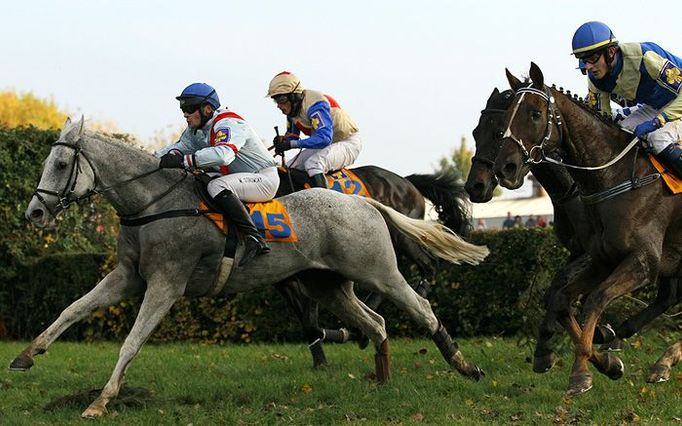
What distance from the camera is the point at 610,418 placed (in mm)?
7223

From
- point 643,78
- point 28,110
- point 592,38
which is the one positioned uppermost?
point 592,38

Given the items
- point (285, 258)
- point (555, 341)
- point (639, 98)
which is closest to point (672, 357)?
point (555, 341)

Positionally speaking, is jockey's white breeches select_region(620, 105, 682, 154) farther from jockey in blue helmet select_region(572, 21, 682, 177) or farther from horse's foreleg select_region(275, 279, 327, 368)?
horse's foreleg select_region(275, 279, 327, 368)

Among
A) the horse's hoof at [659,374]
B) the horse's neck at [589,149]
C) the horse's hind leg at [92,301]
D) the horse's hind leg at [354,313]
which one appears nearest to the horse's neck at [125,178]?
the horse's hind leg at [92,301]

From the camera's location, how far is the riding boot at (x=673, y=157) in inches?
311

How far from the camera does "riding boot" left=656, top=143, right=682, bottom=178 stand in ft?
26.0

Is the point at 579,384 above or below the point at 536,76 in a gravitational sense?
below

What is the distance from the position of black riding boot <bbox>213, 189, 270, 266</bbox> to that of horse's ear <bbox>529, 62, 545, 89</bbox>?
2406 mm

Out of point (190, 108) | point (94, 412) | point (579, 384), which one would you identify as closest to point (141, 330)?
point (94, 412)

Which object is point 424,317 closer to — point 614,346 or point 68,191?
point 614,346

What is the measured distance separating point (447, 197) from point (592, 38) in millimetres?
4596

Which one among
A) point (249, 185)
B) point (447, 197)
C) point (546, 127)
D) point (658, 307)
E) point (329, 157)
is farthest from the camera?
point (447, 197)

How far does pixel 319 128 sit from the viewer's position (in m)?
10.6

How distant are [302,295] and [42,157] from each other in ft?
21.0
